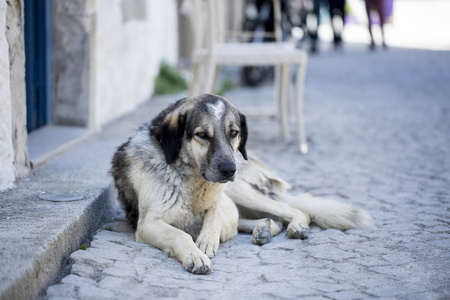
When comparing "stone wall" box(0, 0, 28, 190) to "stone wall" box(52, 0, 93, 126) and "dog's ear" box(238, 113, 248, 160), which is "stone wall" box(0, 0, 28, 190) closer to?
"dog's ear" box(238, 113, 248, 160)

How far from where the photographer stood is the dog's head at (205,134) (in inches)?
137

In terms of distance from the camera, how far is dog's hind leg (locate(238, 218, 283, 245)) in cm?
383

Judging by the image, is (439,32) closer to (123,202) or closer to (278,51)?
(278,51)

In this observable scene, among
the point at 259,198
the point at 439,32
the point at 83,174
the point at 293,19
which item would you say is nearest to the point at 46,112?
the point at 83,174

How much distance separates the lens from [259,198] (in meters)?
4.26

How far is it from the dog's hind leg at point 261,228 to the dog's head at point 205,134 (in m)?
0.53

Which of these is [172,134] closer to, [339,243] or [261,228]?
[261,228]

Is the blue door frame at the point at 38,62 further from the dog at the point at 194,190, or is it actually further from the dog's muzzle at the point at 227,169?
the dog's muzzle at the point at 227,169

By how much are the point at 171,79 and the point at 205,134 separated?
25.7 feet

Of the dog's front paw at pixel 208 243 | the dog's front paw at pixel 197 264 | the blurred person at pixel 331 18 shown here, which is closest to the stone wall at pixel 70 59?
the dog's front paw at pixel 208 243

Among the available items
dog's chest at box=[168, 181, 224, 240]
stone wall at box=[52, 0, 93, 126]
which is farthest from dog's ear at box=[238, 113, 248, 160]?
stone wall at box=[52, 0, 93, 126]

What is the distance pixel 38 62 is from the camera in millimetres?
6035

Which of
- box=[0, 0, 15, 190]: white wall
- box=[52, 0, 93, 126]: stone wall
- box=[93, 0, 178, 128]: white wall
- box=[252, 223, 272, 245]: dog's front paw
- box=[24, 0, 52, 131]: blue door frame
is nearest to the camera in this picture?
box=[252, 223, 272, 245]: dog's front paw

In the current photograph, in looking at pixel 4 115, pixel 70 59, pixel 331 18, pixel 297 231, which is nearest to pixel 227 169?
pixel 297 231
